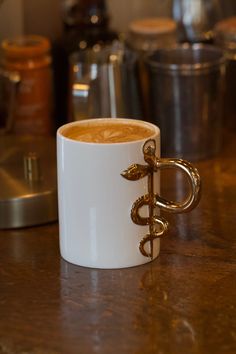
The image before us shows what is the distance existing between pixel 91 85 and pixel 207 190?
0.20 metres

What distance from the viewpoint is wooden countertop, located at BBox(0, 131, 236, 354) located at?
27.0 inches

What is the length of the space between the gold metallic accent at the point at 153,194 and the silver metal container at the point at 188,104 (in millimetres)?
325

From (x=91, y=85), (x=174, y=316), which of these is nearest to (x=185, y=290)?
(x=174, y=316)

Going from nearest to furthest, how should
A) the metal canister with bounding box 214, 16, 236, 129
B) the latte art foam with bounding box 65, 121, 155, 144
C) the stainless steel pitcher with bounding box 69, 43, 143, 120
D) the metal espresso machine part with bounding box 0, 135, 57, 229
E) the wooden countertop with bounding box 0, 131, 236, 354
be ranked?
the wooden countertop with bounding box 0, 131, 236, 354
the latte art foam with bounding box 65, 121, 155, 144
the metal espresso machine part with bounding box 0, 135, 57, 229
the stainless steel pitcher with bounding box 69, 43, 143, 120
the metal canister with bounding box 214, 16, 236, 129

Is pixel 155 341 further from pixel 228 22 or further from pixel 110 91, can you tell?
pixel 228 22

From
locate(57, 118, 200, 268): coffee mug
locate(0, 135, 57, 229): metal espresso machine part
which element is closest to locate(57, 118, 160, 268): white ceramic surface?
locate(57, 118, 200, 268): coffee mug

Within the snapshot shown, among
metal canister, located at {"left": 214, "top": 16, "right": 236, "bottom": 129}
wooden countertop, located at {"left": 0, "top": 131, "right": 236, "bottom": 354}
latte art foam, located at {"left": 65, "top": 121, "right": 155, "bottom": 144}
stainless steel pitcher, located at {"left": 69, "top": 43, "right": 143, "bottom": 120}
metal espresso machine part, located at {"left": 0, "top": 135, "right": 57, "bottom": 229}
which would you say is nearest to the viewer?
wooden countertop, located at {"left": 0, "top": 131, "right": 236, "bottom": 354}

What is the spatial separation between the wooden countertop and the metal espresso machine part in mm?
14

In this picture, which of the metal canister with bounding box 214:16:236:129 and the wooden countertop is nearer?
the wooden countertop

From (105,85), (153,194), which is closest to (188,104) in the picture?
(105,85)

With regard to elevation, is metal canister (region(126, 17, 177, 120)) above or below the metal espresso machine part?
above

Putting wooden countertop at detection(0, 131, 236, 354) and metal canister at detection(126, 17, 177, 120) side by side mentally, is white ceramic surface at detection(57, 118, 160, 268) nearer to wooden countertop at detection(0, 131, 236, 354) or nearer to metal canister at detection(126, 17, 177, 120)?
wooden countertop at detection(0, 131, 236, 354)

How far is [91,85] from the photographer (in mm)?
1078

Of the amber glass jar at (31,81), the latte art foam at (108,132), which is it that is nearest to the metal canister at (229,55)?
the amber glass jar at (31,81)
